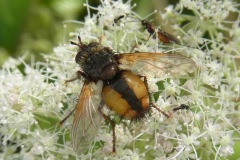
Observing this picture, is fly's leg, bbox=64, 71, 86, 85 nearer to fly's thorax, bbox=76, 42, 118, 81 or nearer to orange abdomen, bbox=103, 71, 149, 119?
fly's thorax, bbox=76, 42, 118, 81

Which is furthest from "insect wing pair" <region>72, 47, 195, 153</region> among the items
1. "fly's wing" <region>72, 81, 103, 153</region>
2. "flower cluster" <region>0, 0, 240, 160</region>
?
"flower cluster" <region>0, 0, 240, 160</region>

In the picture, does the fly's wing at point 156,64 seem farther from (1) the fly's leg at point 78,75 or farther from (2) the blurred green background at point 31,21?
(2) the blurred green background at point 31,21

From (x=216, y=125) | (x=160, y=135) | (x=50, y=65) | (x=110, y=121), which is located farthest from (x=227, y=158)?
(x=50, y=65)

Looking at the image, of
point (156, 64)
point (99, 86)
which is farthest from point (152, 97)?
point (99, 86)

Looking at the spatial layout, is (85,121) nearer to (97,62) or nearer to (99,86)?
(99,86)

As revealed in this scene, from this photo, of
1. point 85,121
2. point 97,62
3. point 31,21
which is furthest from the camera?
point 31,21

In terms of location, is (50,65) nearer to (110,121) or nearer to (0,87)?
(0,87)

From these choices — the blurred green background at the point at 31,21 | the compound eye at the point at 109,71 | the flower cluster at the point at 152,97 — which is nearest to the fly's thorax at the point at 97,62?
the compound eye at the point at 109,71
